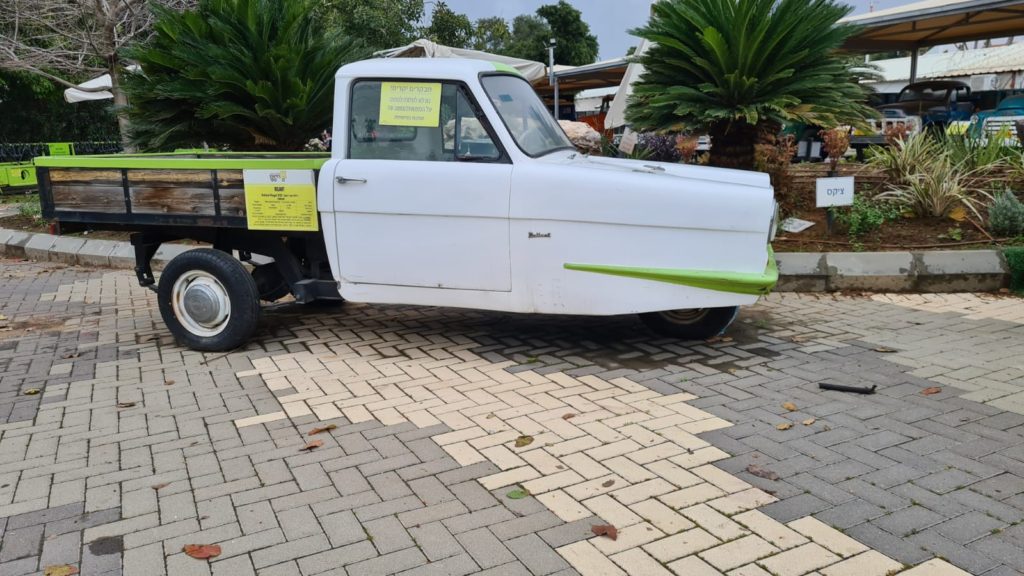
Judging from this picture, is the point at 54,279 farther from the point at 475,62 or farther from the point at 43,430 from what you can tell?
the point at 475,62

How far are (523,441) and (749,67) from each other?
460cm

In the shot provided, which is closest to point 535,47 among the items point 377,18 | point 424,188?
point 377,18

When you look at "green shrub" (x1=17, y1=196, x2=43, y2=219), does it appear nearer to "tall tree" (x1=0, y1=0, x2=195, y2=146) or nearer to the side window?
"tall tree" (x1=0, y1=0, x2=195, y2=146)

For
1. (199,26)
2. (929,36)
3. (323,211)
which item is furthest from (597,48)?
(323,211)

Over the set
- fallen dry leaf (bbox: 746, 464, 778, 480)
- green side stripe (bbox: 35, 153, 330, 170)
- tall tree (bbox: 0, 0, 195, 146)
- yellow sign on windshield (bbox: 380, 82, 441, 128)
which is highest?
tall tree (bbox: 0, 0, 195, 146)

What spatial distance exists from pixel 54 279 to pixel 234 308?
4813mm

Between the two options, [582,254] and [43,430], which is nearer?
[43,430]

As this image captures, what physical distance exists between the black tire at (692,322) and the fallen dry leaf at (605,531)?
8.52ft

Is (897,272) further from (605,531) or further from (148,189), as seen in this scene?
(148,189)

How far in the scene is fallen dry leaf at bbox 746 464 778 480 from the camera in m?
3.50

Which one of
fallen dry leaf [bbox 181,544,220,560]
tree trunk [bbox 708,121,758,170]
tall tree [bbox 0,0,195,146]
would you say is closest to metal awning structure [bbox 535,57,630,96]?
tree trunk [bbox 708,121,758,170]

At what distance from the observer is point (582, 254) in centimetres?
486

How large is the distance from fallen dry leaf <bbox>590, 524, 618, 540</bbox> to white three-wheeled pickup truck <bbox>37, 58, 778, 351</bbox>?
2.00m

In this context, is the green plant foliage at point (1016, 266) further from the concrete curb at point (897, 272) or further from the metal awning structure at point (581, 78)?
the metal awning structure at point (581, 78)
